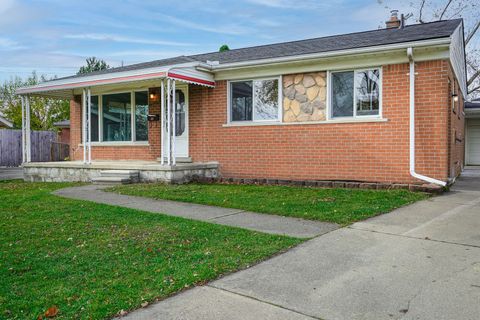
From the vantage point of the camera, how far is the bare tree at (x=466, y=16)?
25516mm

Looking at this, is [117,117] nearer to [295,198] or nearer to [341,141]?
[341,141]

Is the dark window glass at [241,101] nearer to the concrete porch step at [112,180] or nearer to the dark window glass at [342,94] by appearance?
the dark window glass at [342,94]

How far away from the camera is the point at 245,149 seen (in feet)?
36.4

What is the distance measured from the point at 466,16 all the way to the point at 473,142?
1123cm

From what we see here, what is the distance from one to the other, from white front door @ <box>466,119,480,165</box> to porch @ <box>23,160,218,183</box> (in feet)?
44.5

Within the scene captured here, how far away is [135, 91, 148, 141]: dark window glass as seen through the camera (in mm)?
13016

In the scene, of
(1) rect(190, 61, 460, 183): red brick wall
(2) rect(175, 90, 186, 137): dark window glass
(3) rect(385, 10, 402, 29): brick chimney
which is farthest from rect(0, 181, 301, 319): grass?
(3) rect(385, 10, 402, 29): brick chimney

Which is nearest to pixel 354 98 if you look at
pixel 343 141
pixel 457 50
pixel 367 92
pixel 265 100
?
pixel 367 92

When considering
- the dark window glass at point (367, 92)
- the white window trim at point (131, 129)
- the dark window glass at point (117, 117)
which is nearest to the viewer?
the dark window glass at point (367, 92)

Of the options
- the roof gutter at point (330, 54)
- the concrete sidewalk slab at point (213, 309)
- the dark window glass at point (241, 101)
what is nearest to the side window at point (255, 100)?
the dark window glass at point (241, 101)

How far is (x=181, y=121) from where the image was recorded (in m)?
12.2

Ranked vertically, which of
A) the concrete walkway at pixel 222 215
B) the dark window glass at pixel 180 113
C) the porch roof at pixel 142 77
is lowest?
the concrete walkway at pixel 222 215

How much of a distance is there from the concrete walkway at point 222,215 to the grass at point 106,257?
1.17 feet

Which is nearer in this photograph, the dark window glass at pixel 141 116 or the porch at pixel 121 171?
the porch at pixel 121 171
